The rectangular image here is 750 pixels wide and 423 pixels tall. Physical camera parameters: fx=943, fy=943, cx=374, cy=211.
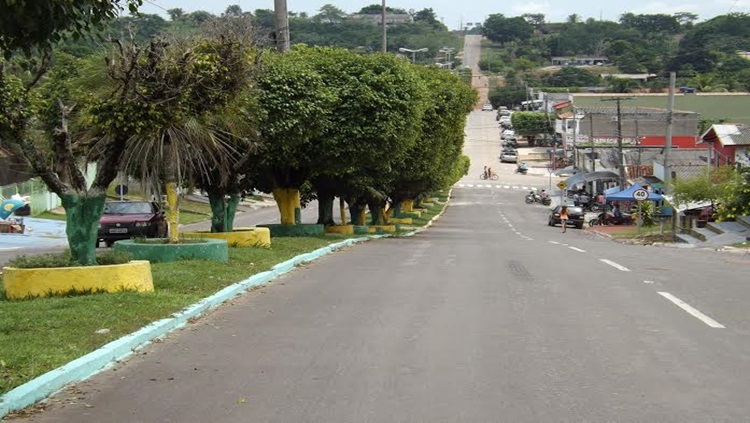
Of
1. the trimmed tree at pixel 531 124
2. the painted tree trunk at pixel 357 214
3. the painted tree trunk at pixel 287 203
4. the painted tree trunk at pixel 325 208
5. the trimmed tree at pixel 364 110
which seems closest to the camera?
the trimmed tree at pixel 364 110

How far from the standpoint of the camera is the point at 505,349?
30.1ft

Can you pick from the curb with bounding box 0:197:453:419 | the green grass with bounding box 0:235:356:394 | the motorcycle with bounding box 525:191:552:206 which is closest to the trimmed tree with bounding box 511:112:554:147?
the motorcycle with bounding box 525:191:552:206

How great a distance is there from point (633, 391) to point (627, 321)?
12.0ft

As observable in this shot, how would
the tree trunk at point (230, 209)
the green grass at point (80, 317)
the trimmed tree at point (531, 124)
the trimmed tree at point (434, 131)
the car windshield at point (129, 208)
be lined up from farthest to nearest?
1. the trimmed tree at point (531, 124)
2. the trimmed tree at point (434, 131)
3. the car windshield at point (129, 208)
4. the tree trunk at point (230, 209)
5. the green grass at point (80, 317)

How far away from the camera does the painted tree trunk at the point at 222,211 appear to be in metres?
21.9

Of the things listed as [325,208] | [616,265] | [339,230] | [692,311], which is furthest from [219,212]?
[325,208]

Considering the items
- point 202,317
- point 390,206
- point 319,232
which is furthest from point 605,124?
point 202,317

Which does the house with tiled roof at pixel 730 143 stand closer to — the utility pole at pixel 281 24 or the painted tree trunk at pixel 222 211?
the utility pole at pixel 281 24

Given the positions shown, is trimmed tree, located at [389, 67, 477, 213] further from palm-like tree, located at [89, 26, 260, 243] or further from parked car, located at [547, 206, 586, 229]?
palm-like tree, located at [89, 26, 260, 243]

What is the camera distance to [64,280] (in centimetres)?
1166

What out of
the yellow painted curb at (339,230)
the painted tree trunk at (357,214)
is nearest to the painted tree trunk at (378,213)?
the painted tree trunk at (357,214)

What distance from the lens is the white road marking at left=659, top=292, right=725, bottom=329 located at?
1079 cm

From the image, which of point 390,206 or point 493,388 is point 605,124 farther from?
point 493,388

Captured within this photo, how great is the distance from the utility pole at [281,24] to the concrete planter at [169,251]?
982cm
